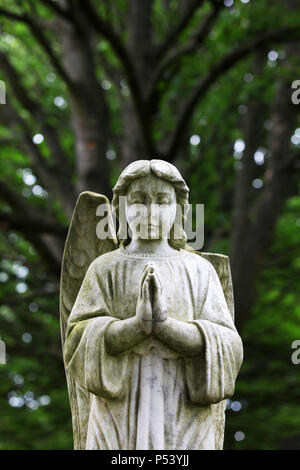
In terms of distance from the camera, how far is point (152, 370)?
4.30 metres

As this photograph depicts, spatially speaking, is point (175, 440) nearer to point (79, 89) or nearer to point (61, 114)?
point (79, 89)

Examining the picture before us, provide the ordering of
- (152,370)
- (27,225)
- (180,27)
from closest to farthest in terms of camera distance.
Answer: (152,370) → (27,225) → (180,27)

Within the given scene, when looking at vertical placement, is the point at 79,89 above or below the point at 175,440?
above

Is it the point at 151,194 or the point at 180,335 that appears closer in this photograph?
the point at 180,335

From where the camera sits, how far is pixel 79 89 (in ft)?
39.2

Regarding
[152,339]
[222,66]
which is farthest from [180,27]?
[152,339]

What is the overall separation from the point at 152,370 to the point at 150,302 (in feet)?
1.68

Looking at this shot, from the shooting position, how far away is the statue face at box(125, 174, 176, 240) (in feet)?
15.1

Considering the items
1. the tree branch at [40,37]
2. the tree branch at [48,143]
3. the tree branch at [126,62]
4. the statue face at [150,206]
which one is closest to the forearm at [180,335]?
the statue face at [150,206]

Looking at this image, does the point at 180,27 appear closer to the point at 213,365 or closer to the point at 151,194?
the point at 151,194

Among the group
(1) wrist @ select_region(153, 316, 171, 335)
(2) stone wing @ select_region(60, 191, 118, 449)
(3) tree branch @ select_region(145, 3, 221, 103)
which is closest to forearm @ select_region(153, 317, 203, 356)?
(1) wrist @ select_region(153, 316, 171, 335)

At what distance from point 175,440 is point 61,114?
12.8 metres
